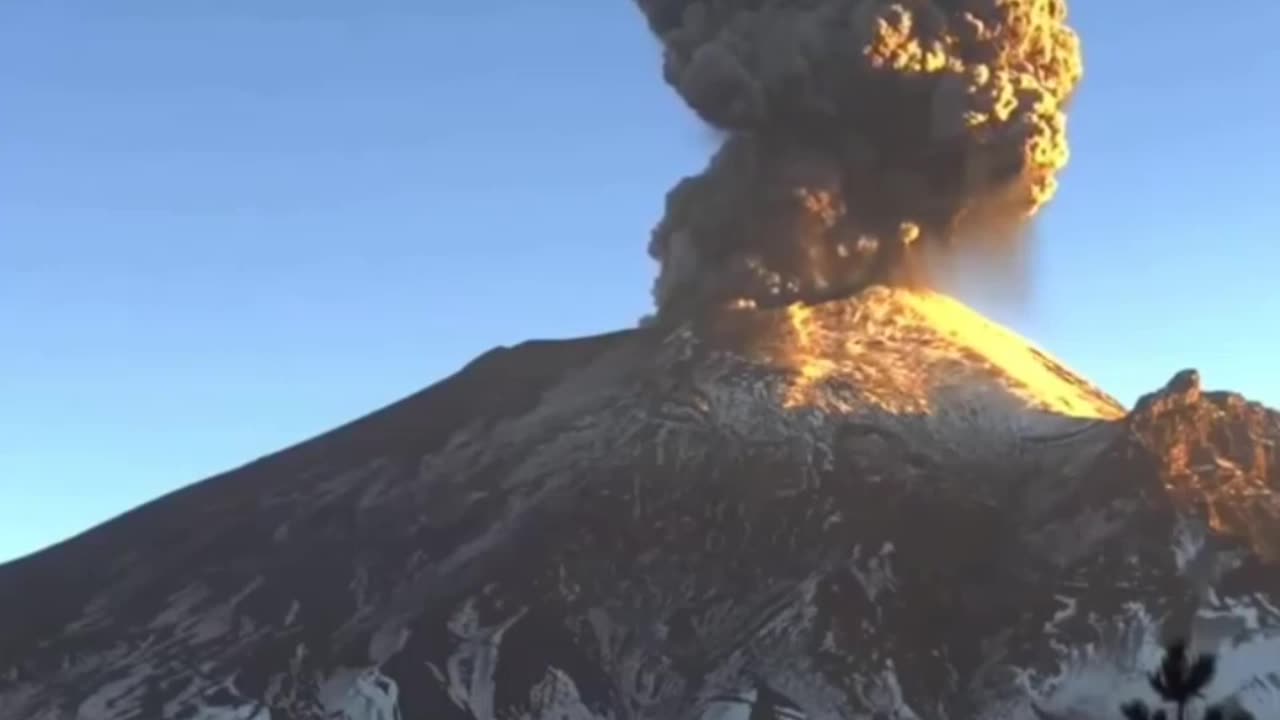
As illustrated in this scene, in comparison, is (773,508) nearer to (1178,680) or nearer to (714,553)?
(714,553)

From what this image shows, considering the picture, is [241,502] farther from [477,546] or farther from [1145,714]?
[1145,714]

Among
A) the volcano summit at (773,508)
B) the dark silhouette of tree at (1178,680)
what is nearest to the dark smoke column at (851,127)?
the volcano summit at (773,508)

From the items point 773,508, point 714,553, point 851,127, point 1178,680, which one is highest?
point 851,127

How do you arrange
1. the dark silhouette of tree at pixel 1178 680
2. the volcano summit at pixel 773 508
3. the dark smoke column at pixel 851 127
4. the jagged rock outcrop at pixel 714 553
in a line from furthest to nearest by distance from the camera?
the dark smoke column at pixel 851 127, the volcano summit at pixel 773 508, the jagged rock outcrop at pixel 714 553, the dark silhouette of tree at pixel 1178 680

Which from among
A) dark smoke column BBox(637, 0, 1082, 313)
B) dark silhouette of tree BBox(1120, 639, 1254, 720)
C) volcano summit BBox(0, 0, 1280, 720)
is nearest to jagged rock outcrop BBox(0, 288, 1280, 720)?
volcano summit BBox(0, 0, 1280, 720)

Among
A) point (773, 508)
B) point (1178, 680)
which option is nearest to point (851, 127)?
point (773, 508)

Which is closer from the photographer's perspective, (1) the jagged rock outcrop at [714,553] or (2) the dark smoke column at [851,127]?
(1) the jagged rock outcrop at [714,553]

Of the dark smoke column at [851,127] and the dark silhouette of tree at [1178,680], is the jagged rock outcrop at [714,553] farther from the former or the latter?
the dark silhouette of tree at [1178,680]
